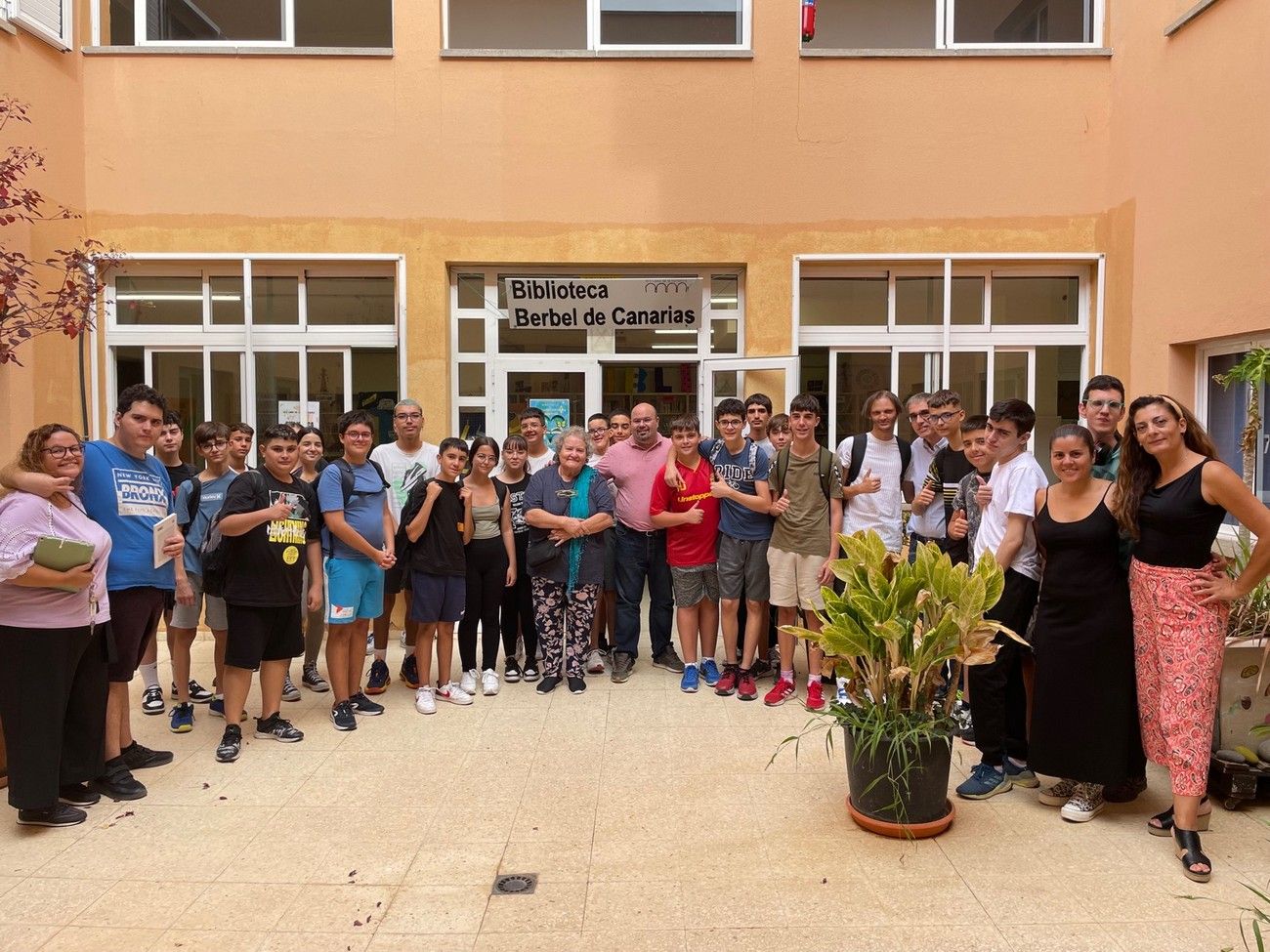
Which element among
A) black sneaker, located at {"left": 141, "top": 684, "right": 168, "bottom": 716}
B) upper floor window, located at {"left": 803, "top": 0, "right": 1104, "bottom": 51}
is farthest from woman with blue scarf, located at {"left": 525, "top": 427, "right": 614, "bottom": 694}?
upper floor window, located at {"left": 803, "top": 0, "right": 1104, "bottom": 51}

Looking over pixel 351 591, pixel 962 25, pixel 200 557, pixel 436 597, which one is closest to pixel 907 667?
pixel 436 597

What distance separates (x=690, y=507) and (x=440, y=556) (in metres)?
1.69

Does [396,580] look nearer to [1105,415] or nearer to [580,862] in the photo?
[580,862]

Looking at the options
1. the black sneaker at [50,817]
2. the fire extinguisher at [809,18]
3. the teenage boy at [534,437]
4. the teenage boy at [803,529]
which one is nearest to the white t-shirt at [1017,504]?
the teenage boy at [803,529]

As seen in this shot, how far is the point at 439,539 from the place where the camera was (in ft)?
18.5

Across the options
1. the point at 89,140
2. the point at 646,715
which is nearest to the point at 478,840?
the point at 646,715

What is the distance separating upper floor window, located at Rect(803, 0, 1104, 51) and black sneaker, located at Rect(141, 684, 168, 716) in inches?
292

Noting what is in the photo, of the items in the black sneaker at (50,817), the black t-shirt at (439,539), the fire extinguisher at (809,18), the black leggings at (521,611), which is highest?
the fire extinguisher at (809,18)

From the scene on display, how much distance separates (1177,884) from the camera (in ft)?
11.2

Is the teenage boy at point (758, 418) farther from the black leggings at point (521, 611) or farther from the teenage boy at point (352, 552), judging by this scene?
the teenage boy at point (352, 552)

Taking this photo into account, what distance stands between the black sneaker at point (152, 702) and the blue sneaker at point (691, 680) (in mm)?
3344

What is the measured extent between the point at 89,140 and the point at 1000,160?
26.9ft

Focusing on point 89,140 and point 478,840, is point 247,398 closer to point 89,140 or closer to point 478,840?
point 89,140

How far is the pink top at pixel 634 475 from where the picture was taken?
628 centimetres
